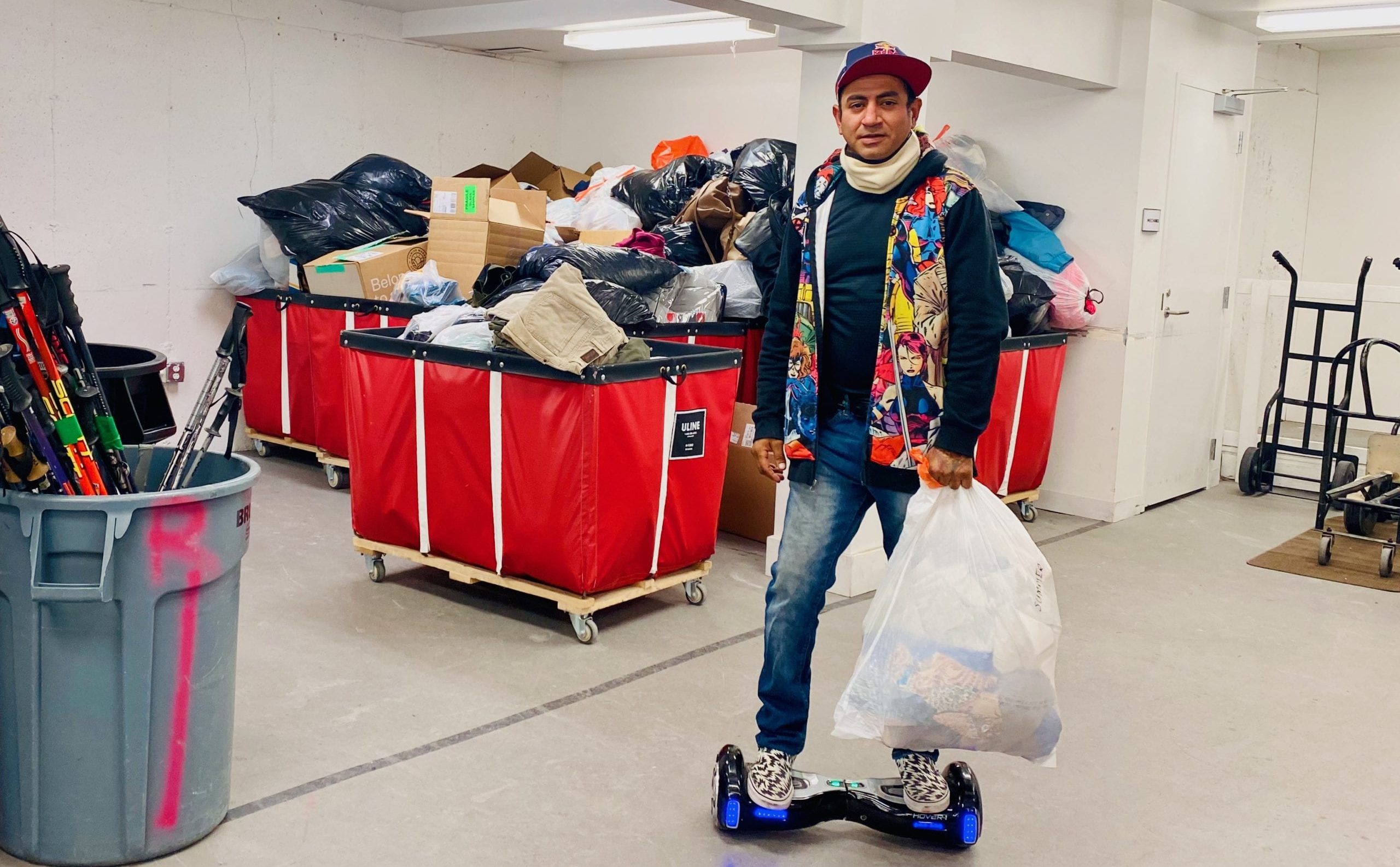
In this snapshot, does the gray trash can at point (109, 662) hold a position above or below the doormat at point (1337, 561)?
above

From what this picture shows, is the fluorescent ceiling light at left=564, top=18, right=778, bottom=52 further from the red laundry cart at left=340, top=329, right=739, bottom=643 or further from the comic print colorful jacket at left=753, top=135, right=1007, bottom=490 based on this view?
the comic print colorful jacket at left=753, top=135, right=1007, bottom=490

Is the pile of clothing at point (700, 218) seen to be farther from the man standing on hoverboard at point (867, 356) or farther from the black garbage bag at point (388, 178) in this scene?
the man standing on hoverboard at point (867, 356)

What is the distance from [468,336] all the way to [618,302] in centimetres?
74

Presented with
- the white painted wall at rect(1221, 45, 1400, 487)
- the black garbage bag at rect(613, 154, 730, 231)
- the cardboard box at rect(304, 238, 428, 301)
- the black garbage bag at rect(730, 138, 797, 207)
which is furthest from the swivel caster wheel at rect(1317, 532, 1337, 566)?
the cardboard box at rect(304, 238, 428, 301)

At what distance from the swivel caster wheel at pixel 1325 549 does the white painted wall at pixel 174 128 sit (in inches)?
211

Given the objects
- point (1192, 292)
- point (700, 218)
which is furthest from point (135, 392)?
point (1192, 292)

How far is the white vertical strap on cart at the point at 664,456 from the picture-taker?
3883 millimetres

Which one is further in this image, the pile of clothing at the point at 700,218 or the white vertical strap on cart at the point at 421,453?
the pile of clothing at the point at 700,218

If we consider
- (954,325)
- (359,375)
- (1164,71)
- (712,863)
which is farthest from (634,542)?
(1164,71)

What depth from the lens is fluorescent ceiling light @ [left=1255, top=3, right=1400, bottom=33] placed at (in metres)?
5.51

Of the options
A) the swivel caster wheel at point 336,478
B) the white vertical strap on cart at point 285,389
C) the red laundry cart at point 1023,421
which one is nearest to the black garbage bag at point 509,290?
the swivel caster wheel at point 336,478

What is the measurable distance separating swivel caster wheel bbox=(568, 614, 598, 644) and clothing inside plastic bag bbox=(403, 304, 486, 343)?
3.52ft

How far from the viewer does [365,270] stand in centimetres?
559

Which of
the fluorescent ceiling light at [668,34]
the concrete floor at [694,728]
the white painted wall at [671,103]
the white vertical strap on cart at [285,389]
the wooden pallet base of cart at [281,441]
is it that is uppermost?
the fluorescent ceiling light at [668,34]
